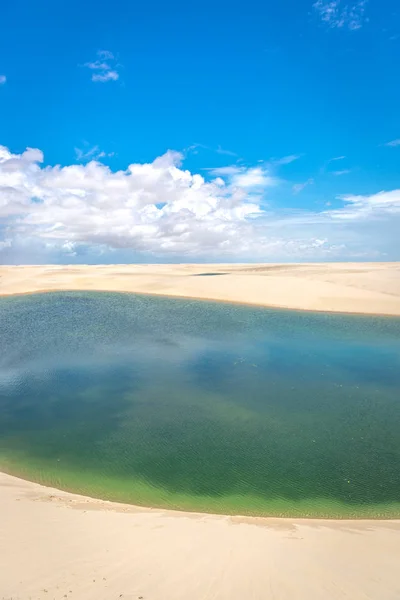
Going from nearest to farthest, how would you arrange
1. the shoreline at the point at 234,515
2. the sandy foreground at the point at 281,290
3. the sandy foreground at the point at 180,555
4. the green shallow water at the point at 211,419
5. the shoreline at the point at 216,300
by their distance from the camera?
the sandy foreground at the point at 180,555
the shoreline at the point at 234,515
the green shallow water at the point at 211,419
the shoreline at the point at 216,300
the sandy foreground at the point at 281,290

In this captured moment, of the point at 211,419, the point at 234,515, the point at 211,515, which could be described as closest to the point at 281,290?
the point at 211,419

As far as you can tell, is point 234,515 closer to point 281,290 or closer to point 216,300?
point 216,300

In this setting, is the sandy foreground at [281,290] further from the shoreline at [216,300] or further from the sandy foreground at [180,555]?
the sandy foreground at [180,555]

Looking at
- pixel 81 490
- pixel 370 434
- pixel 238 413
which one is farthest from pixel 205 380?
pixel 81 490

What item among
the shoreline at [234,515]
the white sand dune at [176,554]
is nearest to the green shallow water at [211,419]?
the shoreline at [234,515]

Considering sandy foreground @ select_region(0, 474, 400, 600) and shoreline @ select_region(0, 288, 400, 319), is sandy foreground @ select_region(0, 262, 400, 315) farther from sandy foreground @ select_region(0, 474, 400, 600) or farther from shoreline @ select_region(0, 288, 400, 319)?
sandy foreground @ select_region(0, 474, 400, 600)

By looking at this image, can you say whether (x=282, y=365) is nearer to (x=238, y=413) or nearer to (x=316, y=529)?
(x=238, y=413)

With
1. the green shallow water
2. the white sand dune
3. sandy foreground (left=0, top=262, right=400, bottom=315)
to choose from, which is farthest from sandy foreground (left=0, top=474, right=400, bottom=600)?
sandy foreground (left=0, top=262, right=400, bottom=315)
